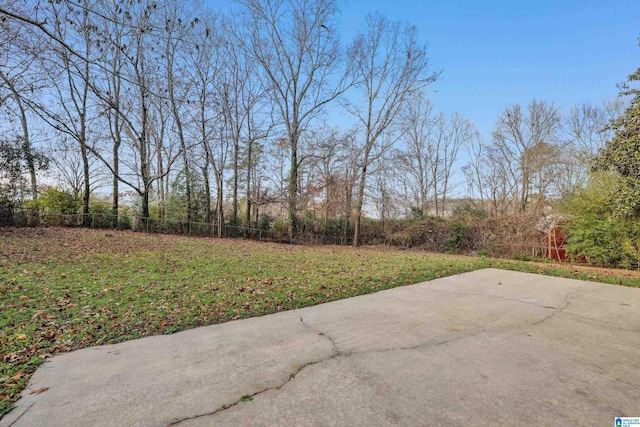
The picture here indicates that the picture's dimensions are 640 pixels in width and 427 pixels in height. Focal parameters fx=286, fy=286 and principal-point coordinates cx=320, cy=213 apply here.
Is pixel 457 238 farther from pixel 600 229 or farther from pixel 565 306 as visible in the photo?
pixel 565 306

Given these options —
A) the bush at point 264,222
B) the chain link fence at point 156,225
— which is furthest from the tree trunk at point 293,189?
the bush at point 264,222

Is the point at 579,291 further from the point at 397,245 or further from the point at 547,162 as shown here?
the point at 547,162

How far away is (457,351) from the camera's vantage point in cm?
251

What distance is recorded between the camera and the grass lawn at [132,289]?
113 inches

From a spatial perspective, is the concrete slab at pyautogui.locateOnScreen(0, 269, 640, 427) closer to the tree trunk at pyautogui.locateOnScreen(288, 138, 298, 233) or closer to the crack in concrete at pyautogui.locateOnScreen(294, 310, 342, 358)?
the crack in concrete at pyautogui.locateOnScreen(294, 310, 342, 358)

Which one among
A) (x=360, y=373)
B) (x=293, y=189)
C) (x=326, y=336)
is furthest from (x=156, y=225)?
(x=360, y=373)

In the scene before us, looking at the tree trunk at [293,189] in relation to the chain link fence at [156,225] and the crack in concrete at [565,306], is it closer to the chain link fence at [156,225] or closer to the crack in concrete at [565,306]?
the chain link fence at [156,225]

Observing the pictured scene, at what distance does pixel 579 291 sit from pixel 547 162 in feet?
59.5

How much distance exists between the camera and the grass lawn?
286cm

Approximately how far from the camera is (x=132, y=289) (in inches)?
176

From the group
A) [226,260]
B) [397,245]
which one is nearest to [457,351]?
[226,260]

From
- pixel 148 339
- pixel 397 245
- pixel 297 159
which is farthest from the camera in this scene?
pixel 297 159

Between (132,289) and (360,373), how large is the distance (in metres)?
3.99

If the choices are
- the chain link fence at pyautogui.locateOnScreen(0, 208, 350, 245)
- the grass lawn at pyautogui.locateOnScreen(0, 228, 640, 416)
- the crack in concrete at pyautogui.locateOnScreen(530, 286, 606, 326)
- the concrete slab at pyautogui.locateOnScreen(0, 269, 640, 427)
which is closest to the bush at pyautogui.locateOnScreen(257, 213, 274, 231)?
the chain link fence at pyautogui.locateOnScreen(0, 208, 350, 245)
